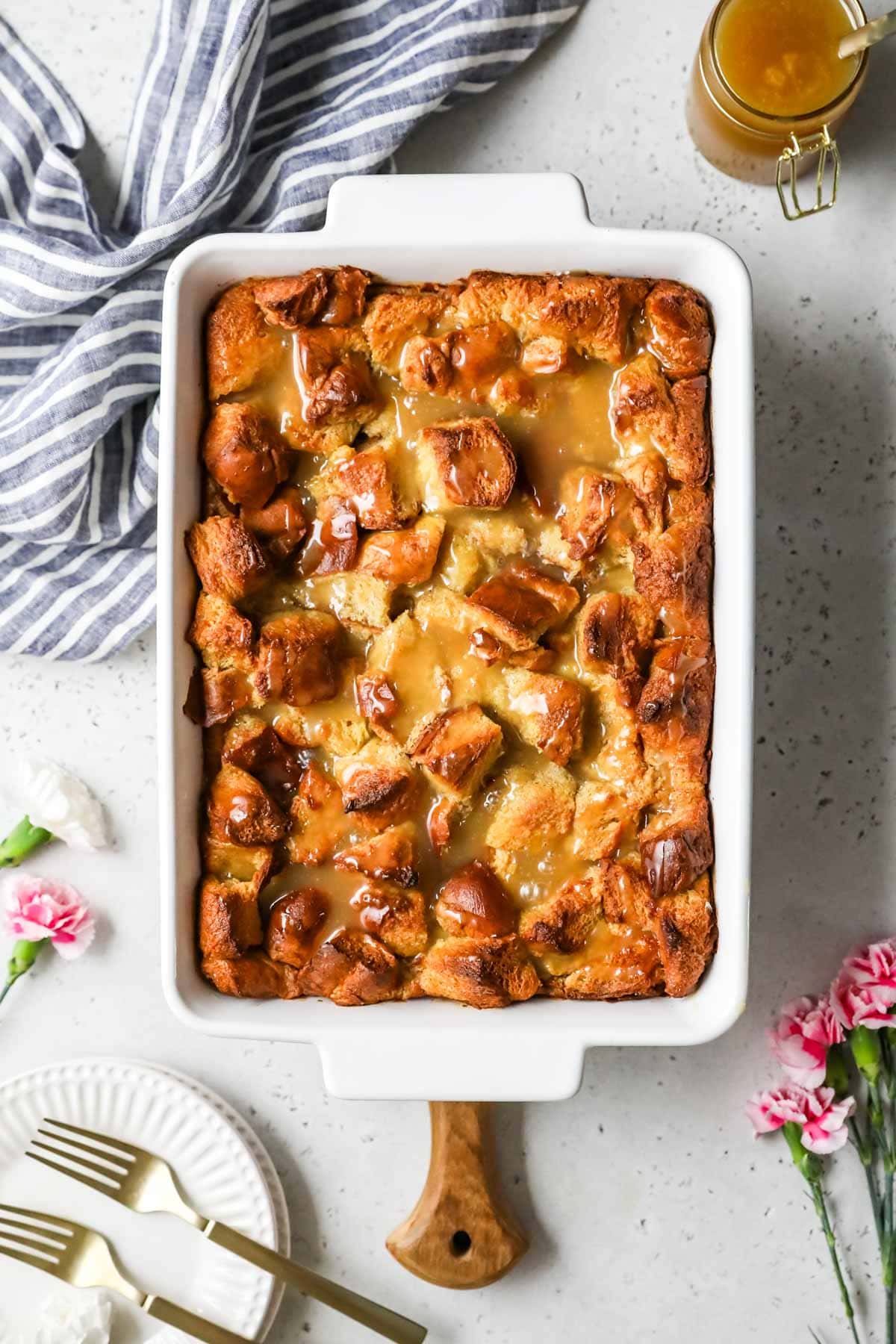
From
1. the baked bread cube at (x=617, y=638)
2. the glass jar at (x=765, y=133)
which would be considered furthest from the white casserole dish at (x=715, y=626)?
the glass jar at (x=765, y=133)

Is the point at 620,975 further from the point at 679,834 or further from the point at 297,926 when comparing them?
the point at 297,926

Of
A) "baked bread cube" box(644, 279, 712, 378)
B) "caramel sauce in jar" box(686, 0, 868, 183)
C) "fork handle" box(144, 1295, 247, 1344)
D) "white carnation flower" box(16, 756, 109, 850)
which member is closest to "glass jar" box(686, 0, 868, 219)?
"caramel sauce in jar" box(686, 0, 868, 183)

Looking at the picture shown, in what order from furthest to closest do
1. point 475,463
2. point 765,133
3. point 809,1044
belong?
point 809,1044 < point 765,133 < point 475,463

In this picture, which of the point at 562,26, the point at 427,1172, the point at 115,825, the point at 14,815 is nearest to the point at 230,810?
the point at 115,825

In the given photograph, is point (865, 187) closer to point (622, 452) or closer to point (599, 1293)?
point (622, 452)

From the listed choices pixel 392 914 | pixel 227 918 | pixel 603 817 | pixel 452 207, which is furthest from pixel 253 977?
pixel 452 207

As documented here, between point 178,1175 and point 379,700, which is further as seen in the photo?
point 178,1175

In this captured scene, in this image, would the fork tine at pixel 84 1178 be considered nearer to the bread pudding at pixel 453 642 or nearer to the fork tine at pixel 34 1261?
the fork tine at pixel 34 1261
